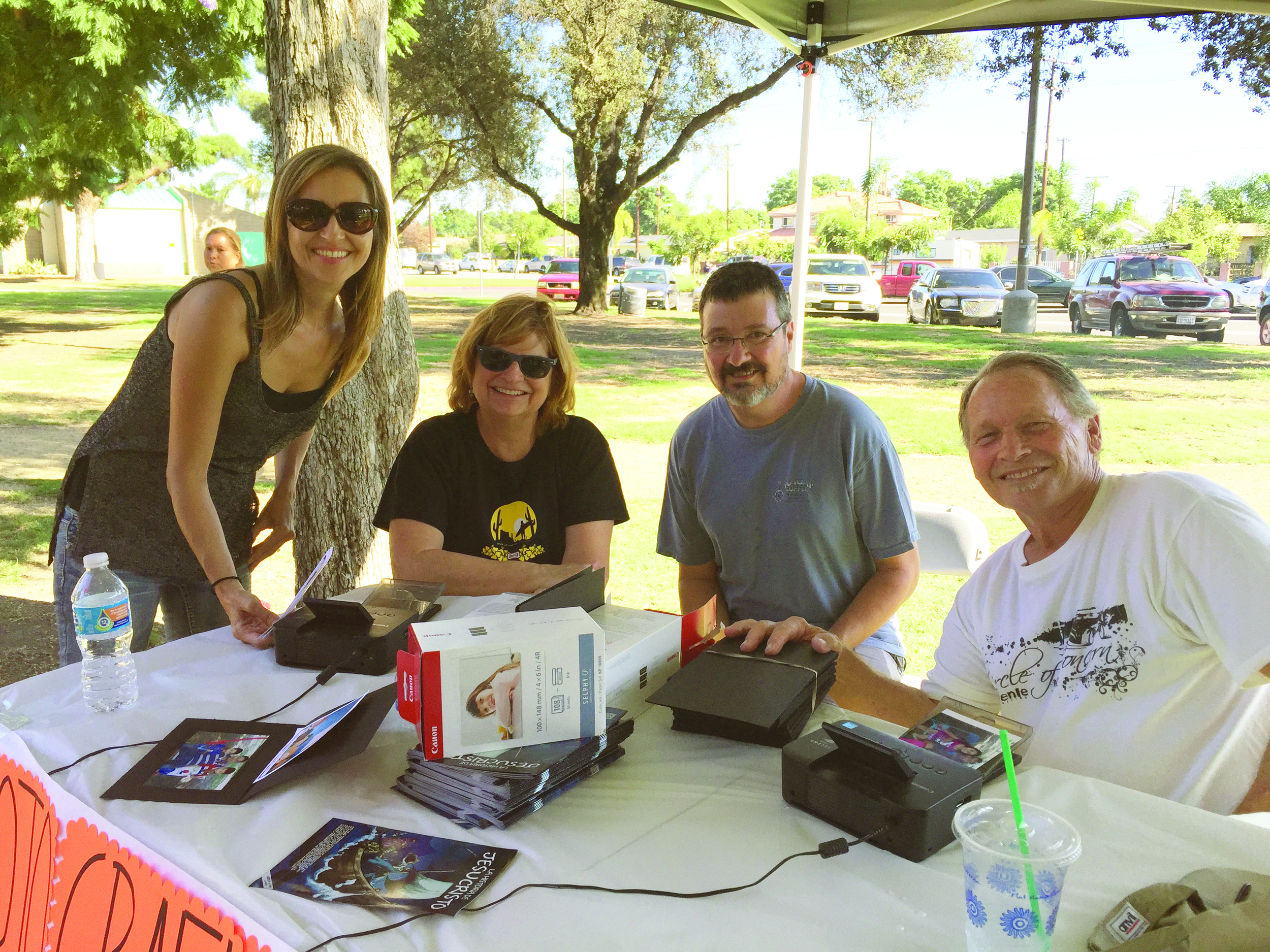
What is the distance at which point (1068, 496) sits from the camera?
190cm

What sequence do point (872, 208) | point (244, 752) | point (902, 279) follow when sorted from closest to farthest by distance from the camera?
point (244, 752) → point (902, 279) → point (872, 208)

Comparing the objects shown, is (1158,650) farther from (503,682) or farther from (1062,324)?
(1062,324)

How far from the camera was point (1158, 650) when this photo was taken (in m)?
1.70

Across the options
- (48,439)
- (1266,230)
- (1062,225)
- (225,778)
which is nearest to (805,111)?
(225,778)

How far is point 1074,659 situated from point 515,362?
Result: 1.51 m

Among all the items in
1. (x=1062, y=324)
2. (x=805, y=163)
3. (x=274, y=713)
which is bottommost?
(x=274, y=713)

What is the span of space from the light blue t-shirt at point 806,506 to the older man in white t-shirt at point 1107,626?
1.75 ft

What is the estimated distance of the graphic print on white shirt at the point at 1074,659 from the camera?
1.73m

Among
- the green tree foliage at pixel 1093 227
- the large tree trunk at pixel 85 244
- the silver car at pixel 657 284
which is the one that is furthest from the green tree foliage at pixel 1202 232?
the large tree trunk at pixel 85 244

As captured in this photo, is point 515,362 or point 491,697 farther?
point 515,362

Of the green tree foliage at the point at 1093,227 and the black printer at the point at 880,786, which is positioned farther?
the green tree foliage at the point at 1093,227

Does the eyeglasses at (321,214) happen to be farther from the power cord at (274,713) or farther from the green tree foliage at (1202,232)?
the green tree foliage at (1202,232)

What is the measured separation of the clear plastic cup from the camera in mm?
981

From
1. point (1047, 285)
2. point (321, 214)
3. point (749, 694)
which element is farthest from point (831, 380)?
point (1047, 285)
